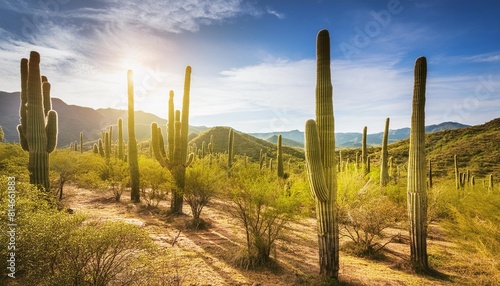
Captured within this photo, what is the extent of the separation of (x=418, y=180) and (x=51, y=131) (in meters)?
14.2

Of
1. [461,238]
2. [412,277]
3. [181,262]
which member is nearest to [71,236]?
[181,262]

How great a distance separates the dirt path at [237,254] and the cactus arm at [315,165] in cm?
279

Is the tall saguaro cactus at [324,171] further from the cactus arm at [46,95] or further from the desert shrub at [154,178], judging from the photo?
the cactus arm at [46,95]

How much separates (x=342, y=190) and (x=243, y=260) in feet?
21.1

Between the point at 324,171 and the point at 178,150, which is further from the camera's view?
the point at 178,150

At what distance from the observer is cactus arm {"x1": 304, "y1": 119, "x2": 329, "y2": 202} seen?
7160 mm

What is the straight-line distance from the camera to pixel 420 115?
8930mm

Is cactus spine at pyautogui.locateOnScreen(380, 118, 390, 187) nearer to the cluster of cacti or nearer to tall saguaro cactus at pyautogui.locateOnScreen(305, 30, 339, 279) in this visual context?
tall saguaro cactus at pyautogui.locateOnScreen(305, 30, 339, 279)

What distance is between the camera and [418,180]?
342 inches

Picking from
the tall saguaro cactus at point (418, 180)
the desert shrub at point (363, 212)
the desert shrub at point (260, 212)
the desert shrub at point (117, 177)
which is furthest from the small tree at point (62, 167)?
the tall saguaro cactus at point (418, 180)

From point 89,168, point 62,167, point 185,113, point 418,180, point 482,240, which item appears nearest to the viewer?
point 482,240

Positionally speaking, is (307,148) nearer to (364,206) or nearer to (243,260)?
(243,260)

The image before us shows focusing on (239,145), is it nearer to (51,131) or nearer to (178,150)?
(178,150)

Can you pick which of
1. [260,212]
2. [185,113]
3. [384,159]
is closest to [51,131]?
[185,113]
